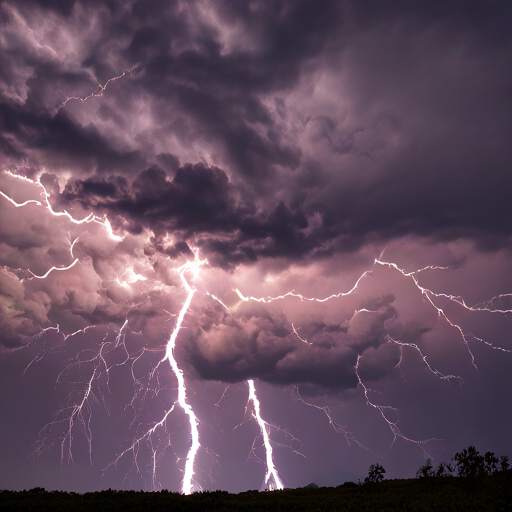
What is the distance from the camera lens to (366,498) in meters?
19.1

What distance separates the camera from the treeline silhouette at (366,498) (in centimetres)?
1658

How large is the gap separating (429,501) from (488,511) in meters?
2.93

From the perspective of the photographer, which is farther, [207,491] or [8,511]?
[207,491]

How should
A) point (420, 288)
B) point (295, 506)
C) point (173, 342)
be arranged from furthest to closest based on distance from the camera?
point (173, 342) → point (420, 288) → point (295, 506)

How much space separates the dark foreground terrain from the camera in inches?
649

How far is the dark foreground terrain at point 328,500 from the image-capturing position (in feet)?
54.1

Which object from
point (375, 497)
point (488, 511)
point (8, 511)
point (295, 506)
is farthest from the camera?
point (375, 497)

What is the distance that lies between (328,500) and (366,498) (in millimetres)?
1848

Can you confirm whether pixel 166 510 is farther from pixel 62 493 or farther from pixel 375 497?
pixel 375 497

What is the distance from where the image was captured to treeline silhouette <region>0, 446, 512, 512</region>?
54.4 ft

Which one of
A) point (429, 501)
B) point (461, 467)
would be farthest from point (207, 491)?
point (461, 467)

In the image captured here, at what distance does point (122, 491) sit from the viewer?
859 inches

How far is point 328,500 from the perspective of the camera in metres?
18.9

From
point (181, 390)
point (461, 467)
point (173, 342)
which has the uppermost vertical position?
point (173, 342)
